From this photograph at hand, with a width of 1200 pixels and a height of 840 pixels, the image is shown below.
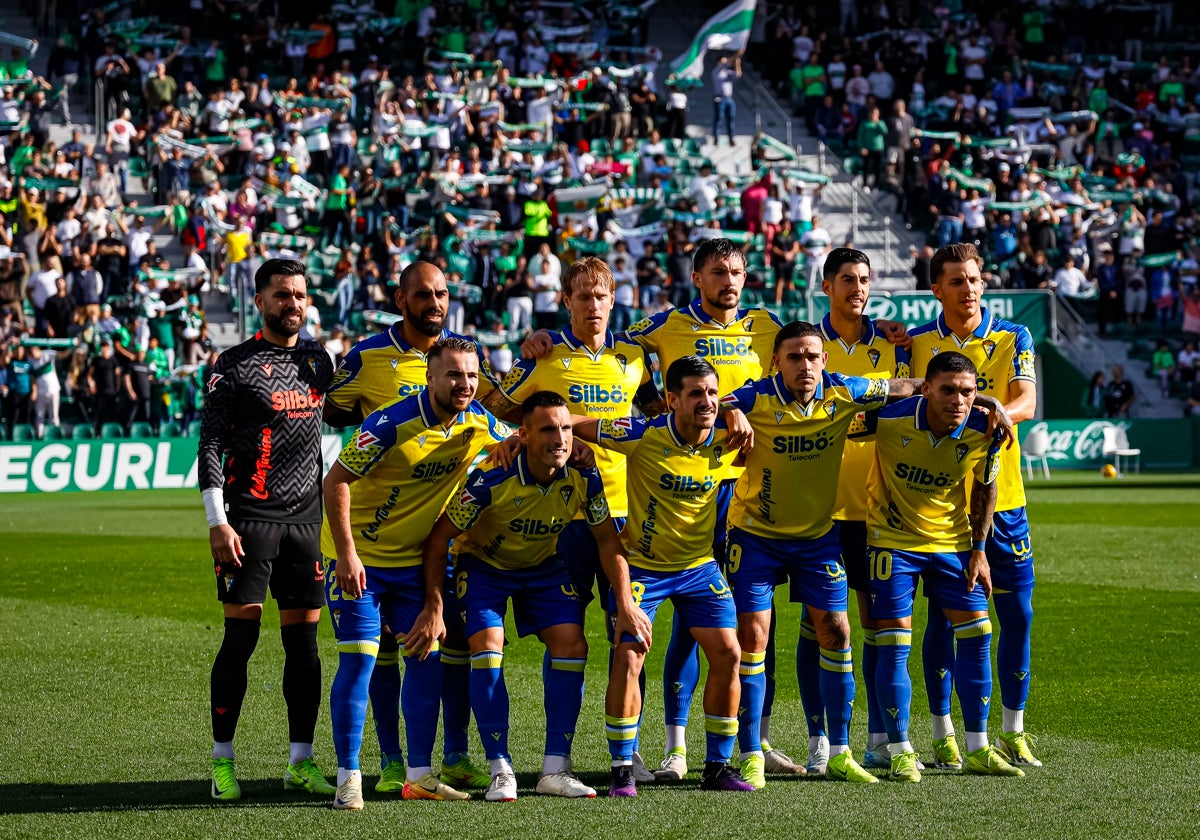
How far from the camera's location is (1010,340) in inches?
315

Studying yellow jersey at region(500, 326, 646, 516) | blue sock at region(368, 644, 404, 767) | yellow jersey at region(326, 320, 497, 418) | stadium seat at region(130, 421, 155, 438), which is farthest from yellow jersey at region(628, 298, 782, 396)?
stadium seat at region(130, 421, 155, 438)

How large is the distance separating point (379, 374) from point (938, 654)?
3.06 m

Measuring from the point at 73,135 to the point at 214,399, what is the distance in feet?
86.7

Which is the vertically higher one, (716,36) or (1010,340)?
(716,36)

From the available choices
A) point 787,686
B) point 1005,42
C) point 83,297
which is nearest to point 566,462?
point 787,686

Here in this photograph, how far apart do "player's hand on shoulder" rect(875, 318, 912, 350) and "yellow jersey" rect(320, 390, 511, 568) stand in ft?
7.21

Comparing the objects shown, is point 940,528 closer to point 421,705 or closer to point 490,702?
point 490,702

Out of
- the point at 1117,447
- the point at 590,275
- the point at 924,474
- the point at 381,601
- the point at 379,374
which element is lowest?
the point at 1117,447

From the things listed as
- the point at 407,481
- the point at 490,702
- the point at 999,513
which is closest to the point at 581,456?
the point at 407,481

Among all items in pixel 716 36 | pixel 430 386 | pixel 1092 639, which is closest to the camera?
pixel 430 386

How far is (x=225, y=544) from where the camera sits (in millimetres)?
6836

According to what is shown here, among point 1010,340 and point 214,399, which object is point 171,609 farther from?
point 1010,340

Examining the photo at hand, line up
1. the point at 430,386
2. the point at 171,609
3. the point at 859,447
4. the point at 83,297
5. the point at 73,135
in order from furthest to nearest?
the point at 73,135
the point at 83,297
the point at 171,609
the point at 859,447
the point at 430,386

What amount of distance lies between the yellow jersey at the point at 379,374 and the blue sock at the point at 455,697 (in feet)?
4.14
